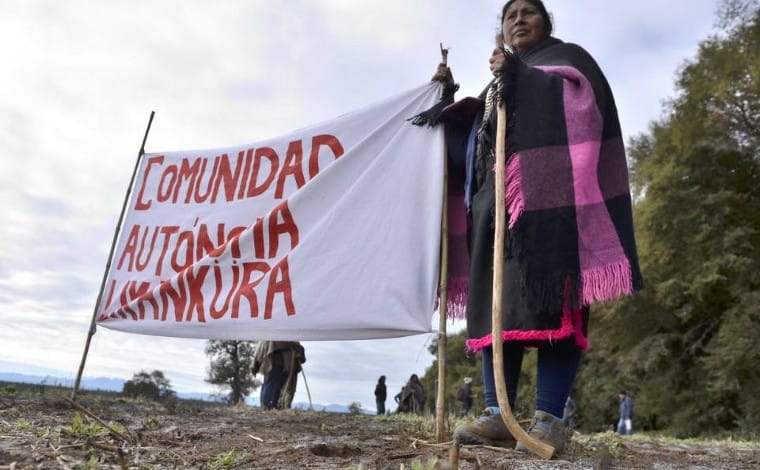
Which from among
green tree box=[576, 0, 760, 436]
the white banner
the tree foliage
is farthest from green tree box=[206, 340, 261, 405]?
the white banner

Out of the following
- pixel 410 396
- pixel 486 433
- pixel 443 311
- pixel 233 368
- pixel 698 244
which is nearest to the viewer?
pixel 486 433

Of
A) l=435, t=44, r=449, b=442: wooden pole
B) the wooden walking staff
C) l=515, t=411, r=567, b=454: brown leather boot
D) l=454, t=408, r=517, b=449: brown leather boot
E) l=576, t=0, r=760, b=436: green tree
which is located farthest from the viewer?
l=576, t=0, r=760, b=436: green tree

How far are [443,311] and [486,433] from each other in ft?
2.37

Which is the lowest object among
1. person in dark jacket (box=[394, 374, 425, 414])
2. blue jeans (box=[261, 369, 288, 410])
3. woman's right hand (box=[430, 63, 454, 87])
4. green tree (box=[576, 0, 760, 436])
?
blue jeans (box=[261, 369, 288, 410])

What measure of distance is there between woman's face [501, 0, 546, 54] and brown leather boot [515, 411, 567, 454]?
1717mm

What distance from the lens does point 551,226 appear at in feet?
8.39

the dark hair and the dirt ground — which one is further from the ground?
the dark hair

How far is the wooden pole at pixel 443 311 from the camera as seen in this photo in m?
2.90

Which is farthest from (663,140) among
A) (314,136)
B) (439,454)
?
(439,454)

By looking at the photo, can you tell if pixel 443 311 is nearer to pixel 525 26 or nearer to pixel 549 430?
pixel 549 430

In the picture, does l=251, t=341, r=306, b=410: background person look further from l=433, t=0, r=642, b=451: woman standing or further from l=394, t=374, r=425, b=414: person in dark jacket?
l=394, t=374, r=425, b=414: person in dark jacket

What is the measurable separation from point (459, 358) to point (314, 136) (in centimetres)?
3551

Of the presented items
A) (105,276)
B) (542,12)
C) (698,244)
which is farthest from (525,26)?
(698,244)

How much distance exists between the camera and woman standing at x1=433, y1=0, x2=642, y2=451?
2.50 meters
